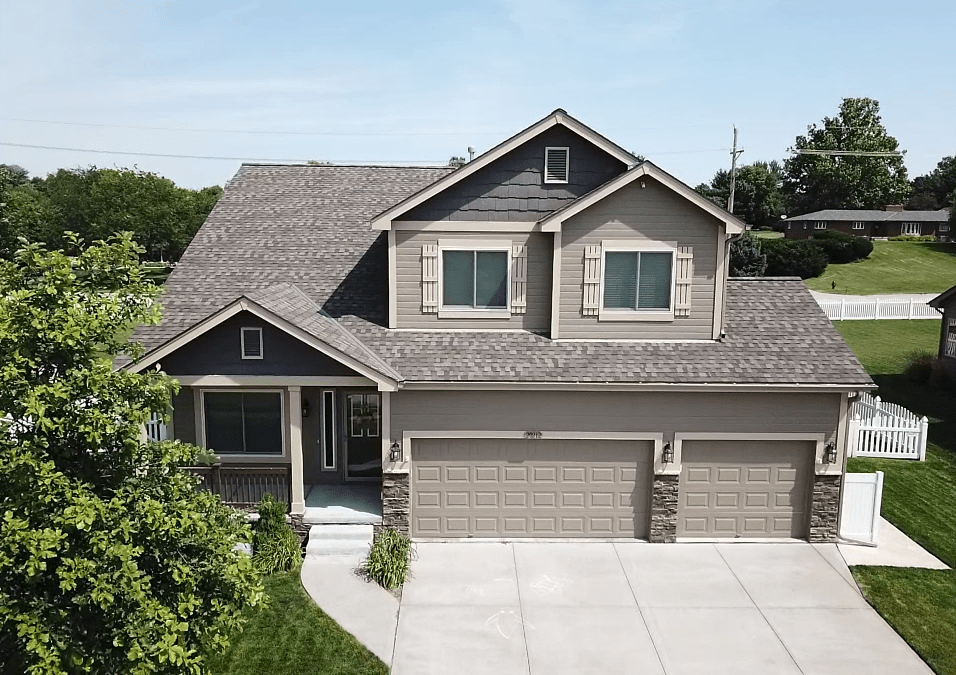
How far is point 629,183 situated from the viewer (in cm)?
1395

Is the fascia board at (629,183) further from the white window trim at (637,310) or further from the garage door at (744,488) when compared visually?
the garage door at (744,488)

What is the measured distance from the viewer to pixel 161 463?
7867mm

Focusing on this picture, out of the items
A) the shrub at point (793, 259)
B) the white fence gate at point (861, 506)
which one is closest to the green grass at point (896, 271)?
the shrub at point (793, 259)

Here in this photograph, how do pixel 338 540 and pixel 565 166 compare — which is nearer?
pixel 338 540

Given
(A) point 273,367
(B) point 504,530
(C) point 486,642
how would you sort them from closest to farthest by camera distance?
1. (C) point 486,642
2. (A) point 273,367
3. (B) point 504,530

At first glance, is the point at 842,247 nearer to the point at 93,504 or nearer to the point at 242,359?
the point at 242,359

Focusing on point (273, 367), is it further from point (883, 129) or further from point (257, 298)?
point (883, 129)

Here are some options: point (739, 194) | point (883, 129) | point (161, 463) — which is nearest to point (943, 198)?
point (883, 129)

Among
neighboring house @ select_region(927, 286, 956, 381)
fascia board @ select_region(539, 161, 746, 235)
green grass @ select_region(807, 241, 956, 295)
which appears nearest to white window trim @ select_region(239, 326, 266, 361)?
fascia board @ select_region(539, 161, 746, 235)

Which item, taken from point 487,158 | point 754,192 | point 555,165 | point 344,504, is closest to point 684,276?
point 555,165

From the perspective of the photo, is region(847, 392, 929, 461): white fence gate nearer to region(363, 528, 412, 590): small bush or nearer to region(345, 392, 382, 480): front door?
region(345, 392, 382, 480): front door

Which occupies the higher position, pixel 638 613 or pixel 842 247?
pixel 842 247

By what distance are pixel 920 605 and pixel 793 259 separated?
1600 inches

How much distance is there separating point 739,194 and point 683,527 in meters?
70.6
